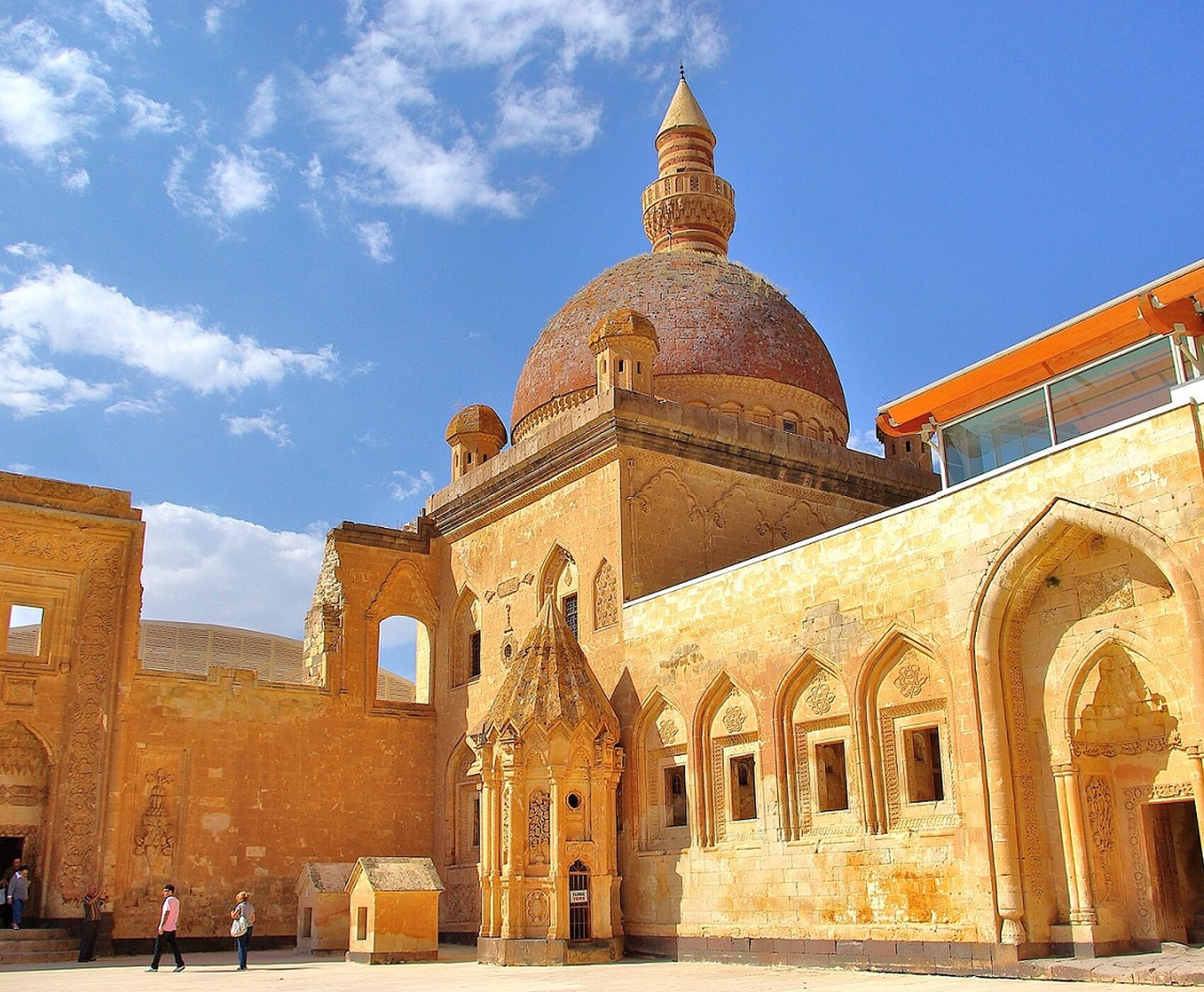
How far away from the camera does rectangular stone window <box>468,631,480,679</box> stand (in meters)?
19.7

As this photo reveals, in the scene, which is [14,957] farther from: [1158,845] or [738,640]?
[1158,845]

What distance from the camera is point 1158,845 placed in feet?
35.8

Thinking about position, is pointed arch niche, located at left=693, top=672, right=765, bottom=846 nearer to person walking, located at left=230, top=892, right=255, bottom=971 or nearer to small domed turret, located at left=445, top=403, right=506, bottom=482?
person walking, located at left=230, top=892, right=255, bottom=971

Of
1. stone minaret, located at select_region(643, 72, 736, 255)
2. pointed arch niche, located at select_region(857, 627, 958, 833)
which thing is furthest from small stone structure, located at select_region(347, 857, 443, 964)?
stone minaret, located at select_region(643, 72, 736, 255)

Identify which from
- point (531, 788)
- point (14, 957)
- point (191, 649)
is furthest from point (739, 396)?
point (191, 649)

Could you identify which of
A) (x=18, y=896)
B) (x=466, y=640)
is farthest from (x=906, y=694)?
(x=18, y=896)

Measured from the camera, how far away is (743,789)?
14.8 m

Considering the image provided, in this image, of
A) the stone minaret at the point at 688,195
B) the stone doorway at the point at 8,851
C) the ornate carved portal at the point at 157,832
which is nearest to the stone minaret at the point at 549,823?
the ornate carved portal at the point at 157,832

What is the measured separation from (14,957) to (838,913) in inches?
403

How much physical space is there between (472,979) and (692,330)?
11.6 m

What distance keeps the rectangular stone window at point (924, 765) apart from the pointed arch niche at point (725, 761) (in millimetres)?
2087

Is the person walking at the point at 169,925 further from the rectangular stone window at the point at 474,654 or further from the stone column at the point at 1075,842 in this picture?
the stone column at the point at 1075,842

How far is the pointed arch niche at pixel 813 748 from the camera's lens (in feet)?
43.2

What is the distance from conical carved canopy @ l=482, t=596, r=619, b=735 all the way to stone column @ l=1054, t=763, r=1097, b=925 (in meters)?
5.96
